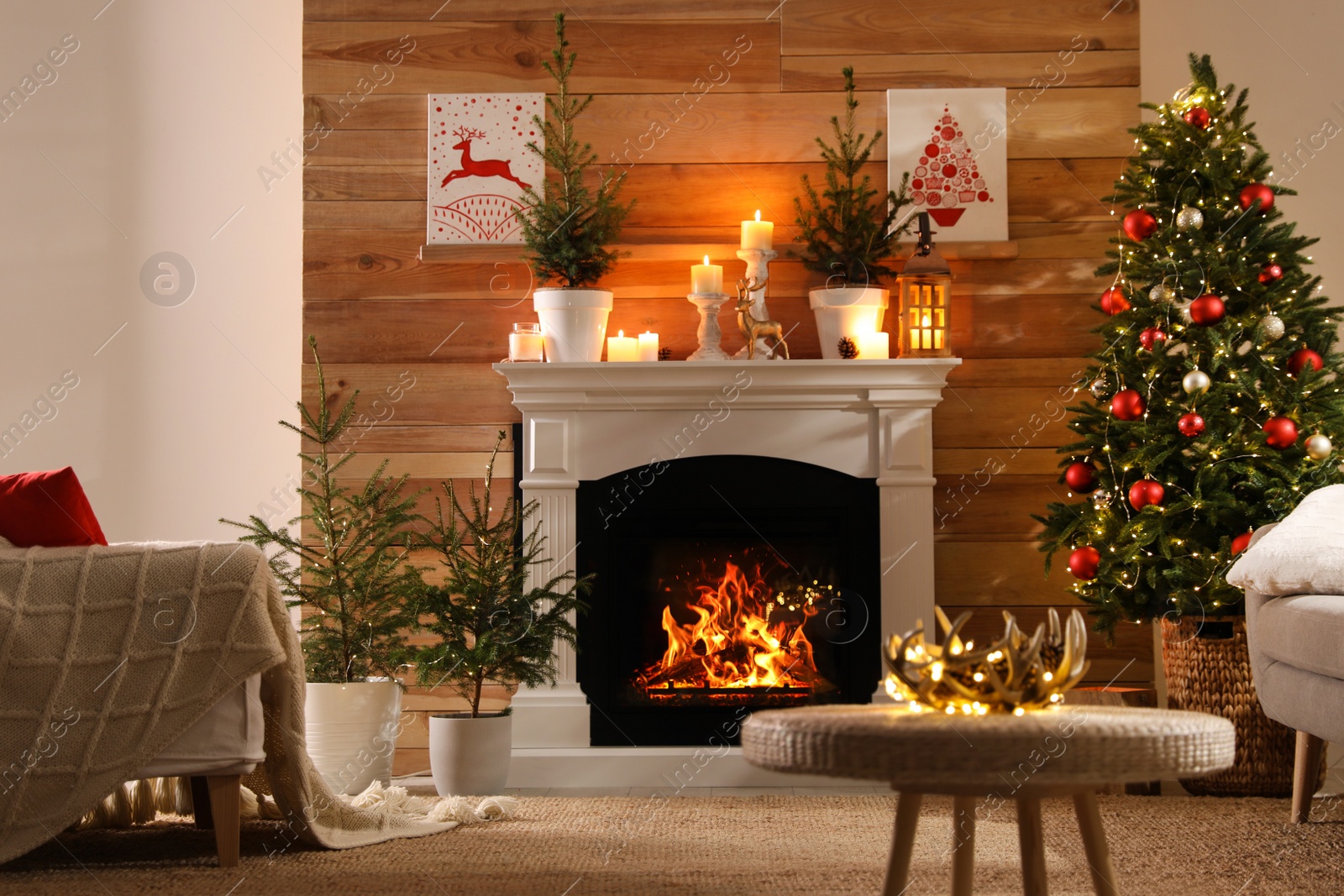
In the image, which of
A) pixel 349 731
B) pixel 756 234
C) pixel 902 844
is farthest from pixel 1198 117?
pixel 349 731

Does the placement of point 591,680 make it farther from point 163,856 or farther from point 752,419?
point 163,856

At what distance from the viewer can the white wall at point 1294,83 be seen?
156 inches

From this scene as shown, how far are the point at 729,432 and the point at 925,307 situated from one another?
2.34 feet

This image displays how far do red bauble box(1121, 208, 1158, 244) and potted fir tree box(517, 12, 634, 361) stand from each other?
1.48m

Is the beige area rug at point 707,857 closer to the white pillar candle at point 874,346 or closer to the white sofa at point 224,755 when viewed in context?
the white sofa at point 224,755

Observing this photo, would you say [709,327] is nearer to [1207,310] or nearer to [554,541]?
[554,541]

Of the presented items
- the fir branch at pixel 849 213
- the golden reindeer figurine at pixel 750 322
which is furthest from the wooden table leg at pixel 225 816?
the fir branch at pixel 849 213

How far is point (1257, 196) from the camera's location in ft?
10.7

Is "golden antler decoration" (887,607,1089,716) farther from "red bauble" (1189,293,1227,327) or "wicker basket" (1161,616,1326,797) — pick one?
"red bauble" (1189,293,1227,327)

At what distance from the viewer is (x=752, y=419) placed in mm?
3664

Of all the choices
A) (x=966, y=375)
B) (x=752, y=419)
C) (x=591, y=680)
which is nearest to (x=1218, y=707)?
(x=966, y=375)

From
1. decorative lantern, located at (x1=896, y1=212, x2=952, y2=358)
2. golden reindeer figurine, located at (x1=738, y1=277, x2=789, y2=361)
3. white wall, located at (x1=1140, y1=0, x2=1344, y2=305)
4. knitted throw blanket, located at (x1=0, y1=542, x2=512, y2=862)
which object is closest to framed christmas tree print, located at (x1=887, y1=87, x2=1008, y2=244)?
decorative lantern, located at (x1=896, y1=212, x2=952, y2=358)

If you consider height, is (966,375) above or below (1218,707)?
above

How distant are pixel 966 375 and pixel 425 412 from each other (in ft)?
5.67
